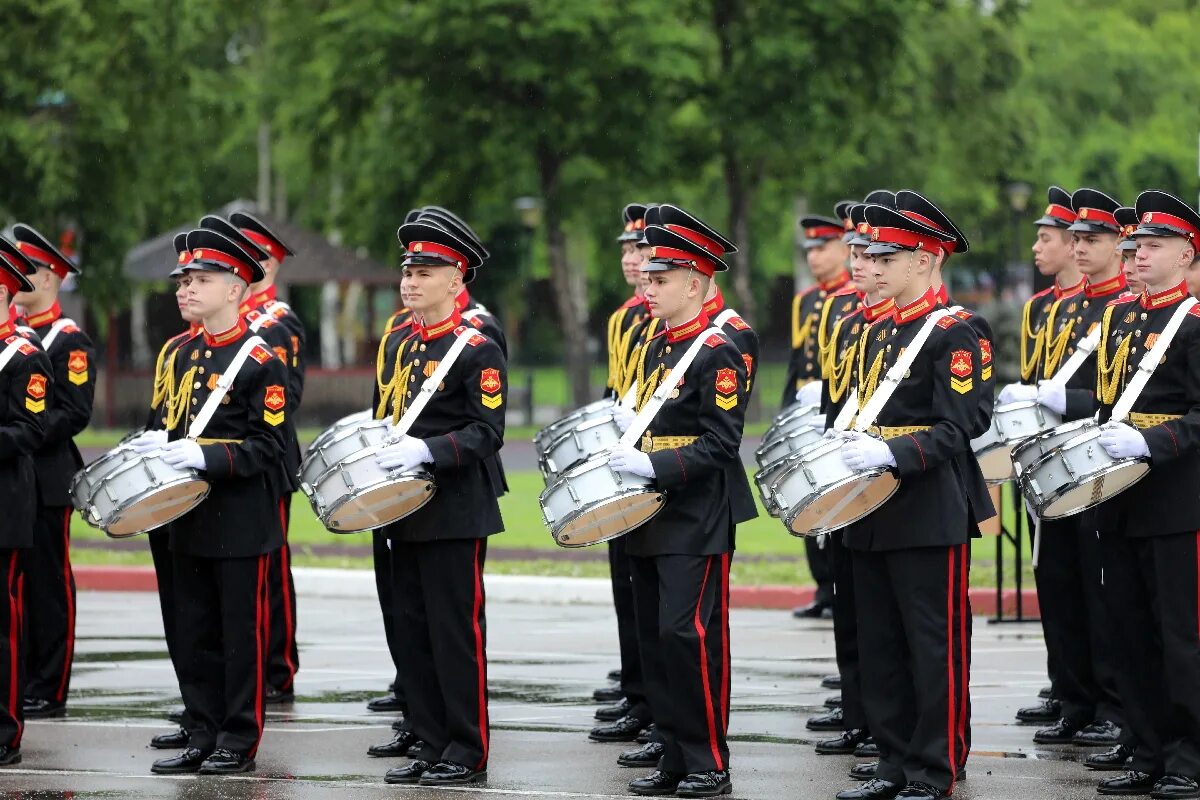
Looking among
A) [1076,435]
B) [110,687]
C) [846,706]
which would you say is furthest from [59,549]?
[1076,435]

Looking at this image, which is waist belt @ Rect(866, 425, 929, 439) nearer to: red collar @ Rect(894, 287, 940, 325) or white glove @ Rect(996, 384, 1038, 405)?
red collar @ Rect(894, 287, 940, 325)

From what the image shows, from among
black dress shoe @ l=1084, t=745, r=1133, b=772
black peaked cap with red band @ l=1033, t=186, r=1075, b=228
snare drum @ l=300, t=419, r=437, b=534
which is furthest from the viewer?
black peaked cap with red band @ l=1033, t=186, r=1075, b=228

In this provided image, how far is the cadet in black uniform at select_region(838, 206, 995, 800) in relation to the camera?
8570 millimetres

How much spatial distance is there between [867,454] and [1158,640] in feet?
4.86

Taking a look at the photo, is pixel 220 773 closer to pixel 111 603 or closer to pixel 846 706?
pixel 846 706

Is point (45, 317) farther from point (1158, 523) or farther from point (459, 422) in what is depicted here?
point (1158, 523)

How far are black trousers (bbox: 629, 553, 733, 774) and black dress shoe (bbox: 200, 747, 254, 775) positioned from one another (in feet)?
5.97

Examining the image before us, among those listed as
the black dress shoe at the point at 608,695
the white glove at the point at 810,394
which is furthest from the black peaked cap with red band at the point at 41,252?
the white glove at the point at 810,394

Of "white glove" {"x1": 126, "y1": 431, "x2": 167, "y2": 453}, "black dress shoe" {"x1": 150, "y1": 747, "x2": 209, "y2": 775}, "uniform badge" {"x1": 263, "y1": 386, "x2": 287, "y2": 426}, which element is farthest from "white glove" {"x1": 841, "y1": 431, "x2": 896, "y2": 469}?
"black dress shoe" {"x1": 150, "y1": 747, "x2": 209, "y2": 775}

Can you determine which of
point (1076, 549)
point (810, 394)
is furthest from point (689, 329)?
point (810, 394)

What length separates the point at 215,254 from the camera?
9.64 m

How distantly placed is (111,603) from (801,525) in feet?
31.1

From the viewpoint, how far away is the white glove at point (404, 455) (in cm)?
898

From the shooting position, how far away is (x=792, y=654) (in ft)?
44.6
